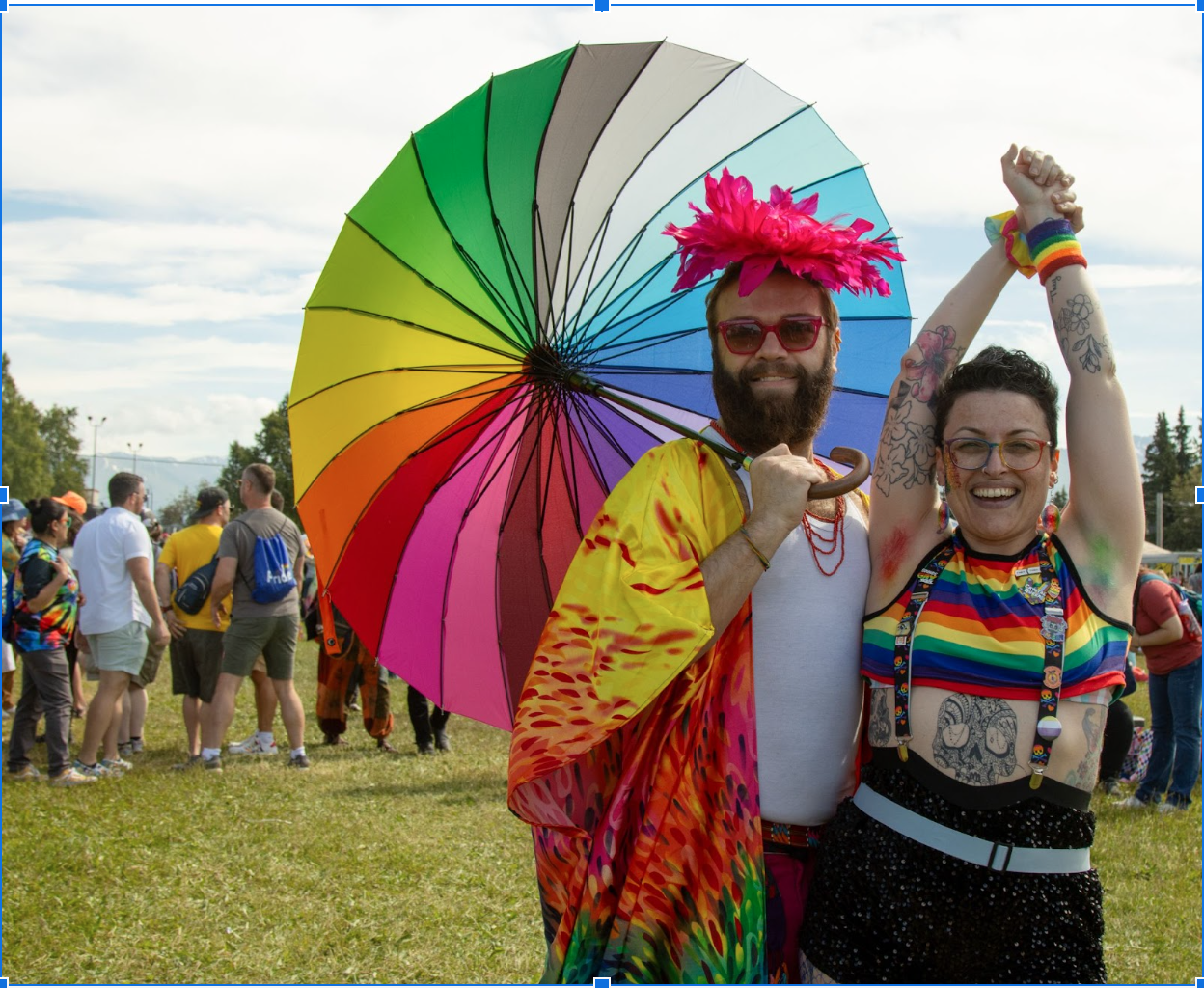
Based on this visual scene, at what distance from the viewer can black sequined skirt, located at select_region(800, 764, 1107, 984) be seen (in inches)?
78.7

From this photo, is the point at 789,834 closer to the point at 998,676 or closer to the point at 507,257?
the point at 998,676

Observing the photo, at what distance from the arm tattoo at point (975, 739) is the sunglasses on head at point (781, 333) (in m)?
0.78

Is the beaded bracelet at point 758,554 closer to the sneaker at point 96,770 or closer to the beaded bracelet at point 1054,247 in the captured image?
the beaded bracelet at point 1054,247

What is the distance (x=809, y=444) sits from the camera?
2.42 metres

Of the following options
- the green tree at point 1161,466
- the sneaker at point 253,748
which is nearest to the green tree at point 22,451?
the sneaker at point 253,748

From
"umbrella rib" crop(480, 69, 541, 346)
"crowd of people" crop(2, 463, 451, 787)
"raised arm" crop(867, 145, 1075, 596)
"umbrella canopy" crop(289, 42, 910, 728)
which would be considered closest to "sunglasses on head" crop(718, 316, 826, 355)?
"raised arm" crop(867, 145, 1075, 596)

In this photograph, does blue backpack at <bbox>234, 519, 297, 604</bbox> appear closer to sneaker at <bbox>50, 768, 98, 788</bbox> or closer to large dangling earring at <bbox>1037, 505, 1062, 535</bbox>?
sneaker at <bbox>50, 768, 98, 788</bbox>

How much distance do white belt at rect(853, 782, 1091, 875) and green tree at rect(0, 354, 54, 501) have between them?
216ft

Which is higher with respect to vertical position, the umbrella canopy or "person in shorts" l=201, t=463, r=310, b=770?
the umbrella canopy

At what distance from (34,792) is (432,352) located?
5336mm

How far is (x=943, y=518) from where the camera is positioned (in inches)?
91.0

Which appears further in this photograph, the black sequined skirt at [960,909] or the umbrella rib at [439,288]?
the umbrella rib at [439,288]

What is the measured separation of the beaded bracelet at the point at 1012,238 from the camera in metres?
2.33

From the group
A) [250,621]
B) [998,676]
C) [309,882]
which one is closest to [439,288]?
[998,676]
